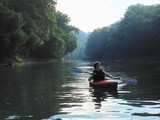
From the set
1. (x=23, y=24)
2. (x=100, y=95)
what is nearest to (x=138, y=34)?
(x=23, y=24)

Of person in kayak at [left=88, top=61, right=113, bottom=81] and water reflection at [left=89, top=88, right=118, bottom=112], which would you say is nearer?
water reflection at [left=89, top=88, right=118, bottom=112]

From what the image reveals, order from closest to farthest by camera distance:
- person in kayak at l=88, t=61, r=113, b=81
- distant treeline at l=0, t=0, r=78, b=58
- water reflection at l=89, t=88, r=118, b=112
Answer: water reflection at l=89, t=88, r=118, b=112 → person in kayak at l=88, t=61, r=113, b=81 → distant treeline at l=0, t=0, r=78, b=58

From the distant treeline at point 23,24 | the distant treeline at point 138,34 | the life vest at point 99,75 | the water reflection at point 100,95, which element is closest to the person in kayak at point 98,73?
the life vest at point 99,75

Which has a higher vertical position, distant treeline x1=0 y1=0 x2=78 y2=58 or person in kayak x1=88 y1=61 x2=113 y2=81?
distant treeline x1=0 y1=0 x2=78 y2=58

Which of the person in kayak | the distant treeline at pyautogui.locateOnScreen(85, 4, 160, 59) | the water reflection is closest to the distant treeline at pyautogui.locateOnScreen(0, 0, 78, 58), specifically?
the distant treeline at pyautogui.locateOnScreen(85, 4, 160, 59)

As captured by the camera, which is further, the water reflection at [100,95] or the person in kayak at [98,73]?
the person in kayak at [98,73]

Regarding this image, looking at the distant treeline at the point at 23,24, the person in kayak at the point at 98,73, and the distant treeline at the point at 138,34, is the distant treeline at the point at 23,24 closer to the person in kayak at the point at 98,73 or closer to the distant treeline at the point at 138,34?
the distant treeline at the point at 138,34

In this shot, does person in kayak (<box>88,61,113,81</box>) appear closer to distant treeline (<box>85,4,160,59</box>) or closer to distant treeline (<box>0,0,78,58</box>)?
distant treeline (<box>0,0,78,58</box>)

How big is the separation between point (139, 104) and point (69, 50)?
94.6m

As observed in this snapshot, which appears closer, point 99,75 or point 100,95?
point 100,95

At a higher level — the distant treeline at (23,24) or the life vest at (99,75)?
the distant treeline at (23,24)

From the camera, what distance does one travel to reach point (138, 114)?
8.02 metres

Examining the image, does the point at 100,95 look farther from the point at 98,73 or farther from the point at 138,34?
the point at 138,34

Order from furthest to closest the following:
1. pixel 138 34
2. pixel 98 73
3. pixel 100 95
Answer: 1. pixel 138 34
2. pixel 98 73
3. pixel 100 95
